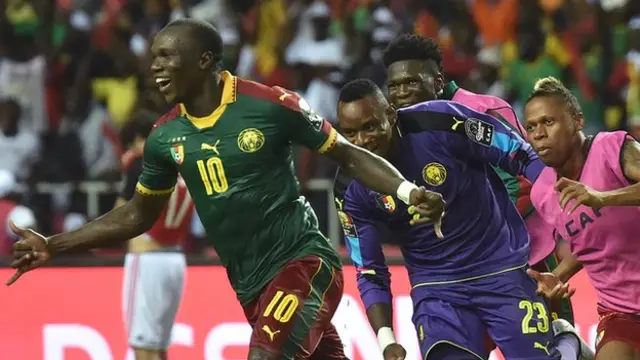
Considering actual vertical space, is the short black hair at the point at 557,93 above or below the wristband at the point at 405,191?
above

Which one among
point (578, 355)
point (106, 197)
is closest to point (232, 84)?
point (578, 355)

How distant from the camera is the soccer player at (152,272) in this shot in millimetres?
9758

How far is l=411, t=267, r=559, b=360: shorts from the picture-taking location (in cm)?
651

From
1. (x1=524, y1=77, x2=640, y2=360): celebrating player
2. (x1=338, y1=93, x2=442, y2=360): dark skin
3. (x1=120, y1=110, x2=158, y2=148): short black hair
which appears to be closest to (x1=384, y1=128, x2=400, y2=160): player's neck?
(x1=338, y1=93, x2=442, y2=360): dark skin

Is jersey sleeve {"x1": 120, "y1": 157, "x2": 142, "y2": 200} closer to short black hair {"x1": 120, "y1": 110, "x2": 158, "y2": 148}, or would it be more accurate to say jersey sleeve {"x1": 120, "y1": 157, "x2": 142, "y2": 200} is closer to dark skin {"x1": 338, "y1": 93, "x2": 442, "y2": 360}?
short black hair {"x1": 120, "y1": 110, "x2": 158, "y2": 148}

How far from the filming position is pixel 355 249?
22.5ft

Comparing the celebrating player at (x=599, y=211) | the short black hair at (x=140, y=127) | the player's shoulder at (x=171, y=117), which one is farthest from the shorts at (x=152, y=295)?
the celebrating player at (x=599, y=211)

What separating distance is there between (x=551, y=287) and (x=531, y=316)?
247 millimetres

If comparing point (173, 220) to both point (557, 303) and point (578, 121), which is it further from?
point (578, 121)

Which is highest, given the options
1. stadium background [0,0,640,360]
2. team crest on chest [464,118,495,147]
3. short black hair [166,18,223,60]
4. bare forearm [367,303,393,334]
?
stadium background [0,0,640,360]

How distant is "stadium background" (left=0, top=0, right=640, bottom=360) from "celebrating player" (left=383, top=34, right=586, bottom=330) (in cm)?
376

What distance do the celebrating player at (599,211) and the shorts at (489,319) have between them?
185mm

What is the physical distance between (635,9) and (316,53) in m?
3.48

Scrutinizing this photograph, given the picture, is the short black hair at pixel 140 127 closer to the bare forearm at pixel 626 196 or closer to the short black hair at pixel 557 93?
the short black hair at pixel 557 93
